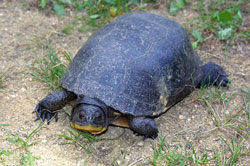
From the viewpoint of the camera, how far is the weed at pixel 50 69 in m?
4.28

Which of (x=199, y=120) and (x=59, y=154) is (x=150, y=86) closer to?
(x=199, y=120)

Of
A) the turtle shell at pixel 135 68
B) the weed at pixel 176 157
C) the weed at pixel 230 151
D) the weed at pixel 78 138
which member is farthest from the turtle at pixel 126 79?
the weed at pixel 230 151

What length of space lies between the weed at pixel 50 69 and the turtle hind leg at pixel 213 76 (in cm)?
192

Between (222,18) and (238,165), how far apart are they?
2677mm

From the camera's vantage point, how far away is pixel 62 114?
4.03 metres

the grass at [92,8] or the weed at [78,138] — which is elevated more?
the grass at [92,8]

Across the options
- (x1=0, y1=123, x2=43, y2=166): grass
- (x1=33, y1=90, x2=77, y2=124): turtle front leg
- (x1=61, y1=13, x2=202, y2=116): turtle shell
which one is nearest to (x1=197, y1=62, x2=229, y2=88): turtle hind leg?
(x1=61, y1=13, x2=202, y2=116): turtle shell

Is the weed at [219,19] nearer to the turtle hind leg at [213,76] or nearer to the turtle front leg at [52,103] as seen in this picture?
the turtle hind leg at [213,76]

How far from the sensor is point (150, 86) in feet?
12.2

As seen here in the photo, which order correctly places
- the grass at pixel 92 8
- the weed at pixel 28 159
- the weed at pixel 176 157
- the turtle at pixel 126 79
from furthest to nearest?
the grass at pixel 92 8 → the turtle at pixel 126 79 → the weed at pixel 176 157 → the weed at pixel 28 159

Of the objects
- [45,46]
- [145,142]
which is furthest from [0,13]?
[145,142]

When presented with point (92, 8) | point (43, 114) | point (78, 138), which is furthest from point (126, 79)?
point (92, 8)

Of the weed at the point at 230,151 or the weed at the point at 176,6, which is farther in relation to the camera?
the weed at the point at 176,6

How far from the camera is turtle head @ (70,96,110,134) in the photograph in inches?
135
